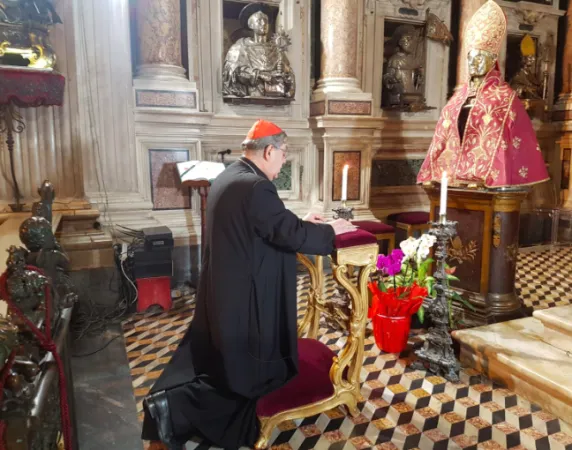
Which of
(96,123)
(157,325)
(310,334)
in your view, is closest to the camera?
(310,334)

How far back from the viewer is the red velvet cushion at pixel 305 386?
8.08ft

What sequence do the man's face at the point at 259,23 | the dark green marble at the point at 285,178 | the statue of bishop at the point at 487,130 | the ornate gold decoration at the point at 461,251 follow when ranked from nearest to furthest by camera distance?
the statue of bishop at the point at 487,130 → the ornate gold decoration at the point at 461,251 → the man's face at the point at 259,23 → the dark green marble at the point at 285,178

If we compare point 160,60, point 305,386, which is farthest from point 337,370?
point 160,60

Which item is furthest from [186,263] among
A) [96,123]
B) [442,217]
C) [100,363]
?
[442,217]

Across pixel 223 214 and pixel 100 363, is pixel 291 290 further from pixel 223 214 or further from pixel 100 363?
pixel 100 363

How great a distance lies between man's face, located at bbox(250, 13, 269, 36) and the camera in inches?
230

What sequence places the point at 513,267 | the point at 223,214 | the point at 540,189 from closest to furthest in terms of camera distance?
the point at 223,214 → the point at 513,267 → the point at 540,189

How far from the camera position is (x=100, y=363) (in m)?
3.40

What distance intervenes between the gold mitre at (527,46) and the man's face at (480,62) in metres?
5.00

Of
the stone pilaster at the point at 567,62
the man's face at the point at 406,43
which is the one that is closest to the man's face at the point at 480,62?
the man's face at the point at 406,43

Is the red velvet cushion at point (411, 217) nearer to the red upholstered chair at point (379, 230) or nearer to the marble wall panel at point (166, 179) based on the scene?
the red upholstered chair at point (379, 230)

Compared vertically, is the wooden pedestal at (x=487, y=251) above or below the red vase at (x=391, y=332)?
above

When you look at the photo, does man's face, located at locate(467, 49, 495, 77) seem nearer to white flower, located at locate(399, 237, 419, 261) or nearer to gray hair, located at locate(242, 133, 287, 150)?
white flower, located at locate(399, 237, 419, 261)

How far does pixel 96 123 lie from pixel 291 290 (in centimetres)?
347
